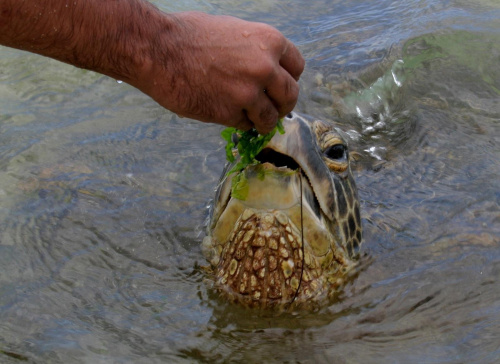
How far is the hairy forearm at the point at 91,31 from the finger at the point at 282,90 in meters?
0.39

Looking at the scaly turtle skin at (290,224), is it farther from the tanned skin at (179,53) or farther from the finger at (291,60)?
the tanned skin at (179,53)

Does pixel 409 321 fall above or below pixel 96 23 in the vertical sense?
below

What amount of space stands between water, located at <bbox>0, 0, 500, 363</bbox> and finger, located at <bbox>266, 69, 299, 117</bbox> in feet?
3.87

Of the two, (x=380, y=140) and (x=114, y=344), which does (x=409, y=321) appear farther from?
(x=380, y=140)

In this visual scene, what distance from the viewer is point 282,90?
217 cm

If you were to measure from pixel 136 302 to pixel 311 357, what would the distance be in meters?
0.91

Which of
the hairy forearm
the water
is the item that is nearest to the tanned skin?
the hairy forearm

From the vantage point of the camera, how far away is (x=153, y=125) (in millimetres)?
4965

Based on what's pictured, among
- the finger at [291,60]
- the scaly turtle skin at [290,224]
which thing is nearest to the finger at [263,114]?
the finger at [291,60]

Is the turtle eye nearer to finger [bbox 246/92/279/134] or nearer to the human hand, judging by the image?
finger [bbox 246/92/279/134]

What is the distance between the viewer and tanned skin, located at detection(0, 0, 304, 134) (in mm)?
2049

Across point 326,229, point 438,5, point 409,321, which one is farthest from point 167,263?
point 438,5

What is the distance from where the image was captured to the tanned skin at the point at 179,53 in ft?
6.72

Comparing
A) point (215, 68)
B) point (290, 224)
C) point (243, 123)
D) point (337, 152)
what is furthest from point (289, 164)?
point (215, 68)
